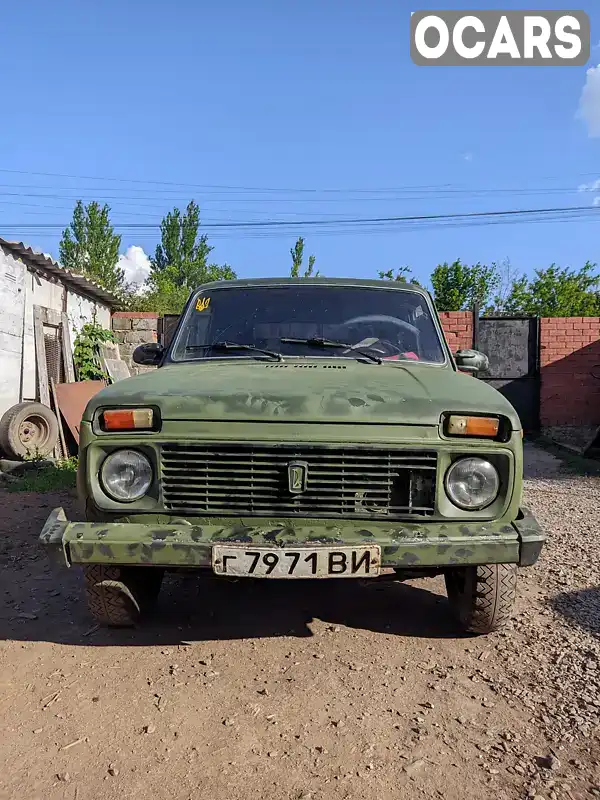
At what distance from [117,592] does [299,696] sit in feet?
3.30

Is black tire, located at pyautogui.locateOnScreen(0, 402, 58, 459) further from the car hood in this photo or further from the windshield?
the car hood

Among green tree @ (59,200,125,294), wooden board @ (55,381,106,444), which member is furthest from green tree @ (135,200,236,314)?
wooden board @ (55,381,106,444)

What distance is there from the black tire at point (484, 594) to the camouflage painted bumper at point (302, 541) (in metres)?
0.32

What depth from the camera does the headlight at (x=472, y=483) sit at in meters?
2.50

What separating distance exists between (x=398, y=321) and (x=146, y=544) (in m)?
2.01

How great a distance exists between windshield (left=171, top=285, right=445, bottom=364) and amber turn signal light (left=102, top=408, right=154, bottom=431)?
3.00 feet

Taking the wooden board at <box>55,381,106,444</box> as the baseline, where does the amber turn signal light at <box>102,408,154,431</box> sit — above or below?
above

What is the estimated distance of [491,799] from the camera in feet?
6.18

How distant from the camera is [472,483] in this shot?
2518mm

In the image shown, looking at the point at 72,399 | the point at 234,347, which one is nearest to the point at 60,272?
the point at 72,399

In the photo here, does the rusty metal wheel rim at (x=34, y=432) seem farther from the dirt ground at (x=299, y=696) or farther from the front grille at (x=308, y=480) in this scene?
the front grille at (x=308, y=480)

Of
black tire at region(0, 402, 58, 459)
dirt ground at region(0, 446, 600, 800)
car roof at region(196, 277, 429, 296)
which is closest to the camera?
dirt ground at region(0, 446, 600, 800)

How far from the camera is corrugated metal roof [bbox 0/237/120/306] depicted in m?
8.35

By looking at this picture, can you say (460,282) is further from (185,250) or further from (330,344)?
(185,250)
